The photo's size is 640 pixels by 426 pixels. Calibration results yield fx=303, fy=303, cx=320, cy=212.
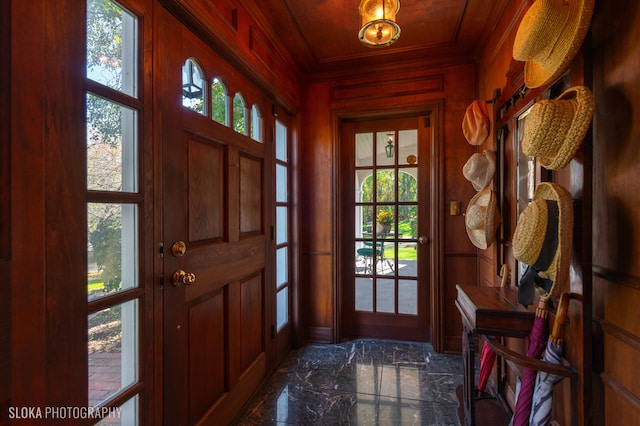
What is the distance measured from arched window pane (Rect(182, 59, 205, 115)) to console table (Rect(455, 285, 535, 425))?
1.65m

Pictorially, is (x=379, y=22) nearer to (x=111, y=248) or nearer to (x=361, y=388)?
(x=111, y=248)

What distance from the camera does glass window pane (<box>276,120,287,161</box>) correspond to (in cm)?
257

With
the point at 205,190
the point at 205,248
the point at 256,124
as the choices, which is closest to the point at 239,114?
the point at 256,124

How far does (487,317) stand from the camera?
1.32 metres

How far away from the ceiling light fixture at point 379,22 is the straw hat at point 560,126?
0.88 metres

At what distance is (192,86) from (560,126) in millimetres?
1555

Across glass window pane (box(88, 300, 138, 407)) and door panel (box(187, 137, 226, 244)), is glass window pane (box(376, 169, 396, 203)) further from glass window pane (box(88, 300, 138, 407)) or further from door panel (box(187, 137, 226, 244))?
glass window pane (box(88, 300, 138, 407))

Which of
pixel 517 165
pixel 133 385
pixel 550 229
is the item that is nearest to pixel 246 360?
pixel 133 385

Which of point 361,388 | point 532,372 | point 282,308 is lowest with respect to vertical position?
point 361,388

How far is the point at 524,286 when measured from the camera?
1.19 m

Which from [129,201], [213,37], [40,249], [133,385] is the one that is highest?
[213,37]

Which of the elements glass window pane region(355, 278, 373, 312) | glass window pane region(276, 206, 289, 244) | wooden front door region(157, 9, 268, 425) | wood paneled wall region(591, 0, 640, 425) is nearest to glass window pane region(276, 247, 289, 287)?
glass window pane region(276, 206, 289, 244)

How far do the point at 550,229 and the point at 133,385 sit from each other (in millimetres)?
1629

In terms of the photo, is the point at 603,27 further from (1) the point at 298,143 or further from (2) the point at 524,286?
(1) the point at 298,143
